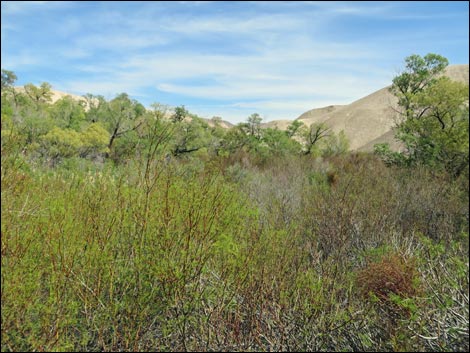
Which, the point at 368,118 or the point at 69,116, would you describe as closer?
the point at 69,116

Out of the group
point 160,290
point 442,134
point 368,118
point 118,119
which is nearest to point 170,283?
point 160,290

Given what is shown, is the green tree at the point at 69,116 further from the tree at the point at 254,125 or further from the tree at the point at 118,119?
the tree at the point at 254,125

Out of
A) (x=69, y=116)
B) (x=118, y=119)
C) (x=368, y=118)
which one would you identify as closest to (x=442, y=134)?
(x=118, y=119)

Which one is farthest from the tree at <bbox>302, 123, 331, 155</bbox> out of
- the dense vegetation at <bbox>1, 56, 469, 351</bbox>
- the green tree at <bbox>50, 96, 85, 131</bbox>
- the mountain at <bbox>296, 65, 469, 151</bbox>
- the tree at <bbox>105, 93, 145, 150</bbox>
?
the mountain at <bbox>296, 65, 469, 151</bbox>

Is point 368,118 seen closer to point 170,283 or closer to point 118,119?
point 118,119

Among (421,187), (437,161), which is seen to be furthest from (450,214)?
(437,161)

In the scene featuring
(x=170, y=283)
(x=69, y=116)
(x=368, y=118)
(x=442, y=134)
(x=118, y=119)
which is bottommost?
(x=170, y=283)

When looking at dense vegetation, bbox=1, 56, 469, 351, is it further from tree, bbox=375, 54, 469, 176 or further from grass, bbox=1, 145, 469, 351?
tree, bbox=375, 54, 469, 176

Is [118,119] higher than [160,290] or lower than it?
higher

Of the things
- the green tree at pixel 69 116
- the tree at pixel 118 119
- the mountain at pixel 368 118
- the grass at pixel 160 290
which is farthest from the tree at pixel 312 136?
the mountain at pixel 368 118

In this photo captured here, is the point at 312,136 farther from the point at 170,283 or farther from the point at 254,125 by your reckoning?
the point at 170,283

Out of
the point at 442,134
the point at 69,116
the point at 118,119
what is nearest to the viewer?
the point at 442,134

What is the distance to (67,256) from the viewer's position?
4.73 metres

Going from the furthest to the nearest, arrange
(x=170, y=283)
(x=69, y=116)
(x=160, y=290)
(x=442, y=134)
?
(x=69, y=116), (x=442, y=134), (x=160, y=290), (x=170, y=283)
